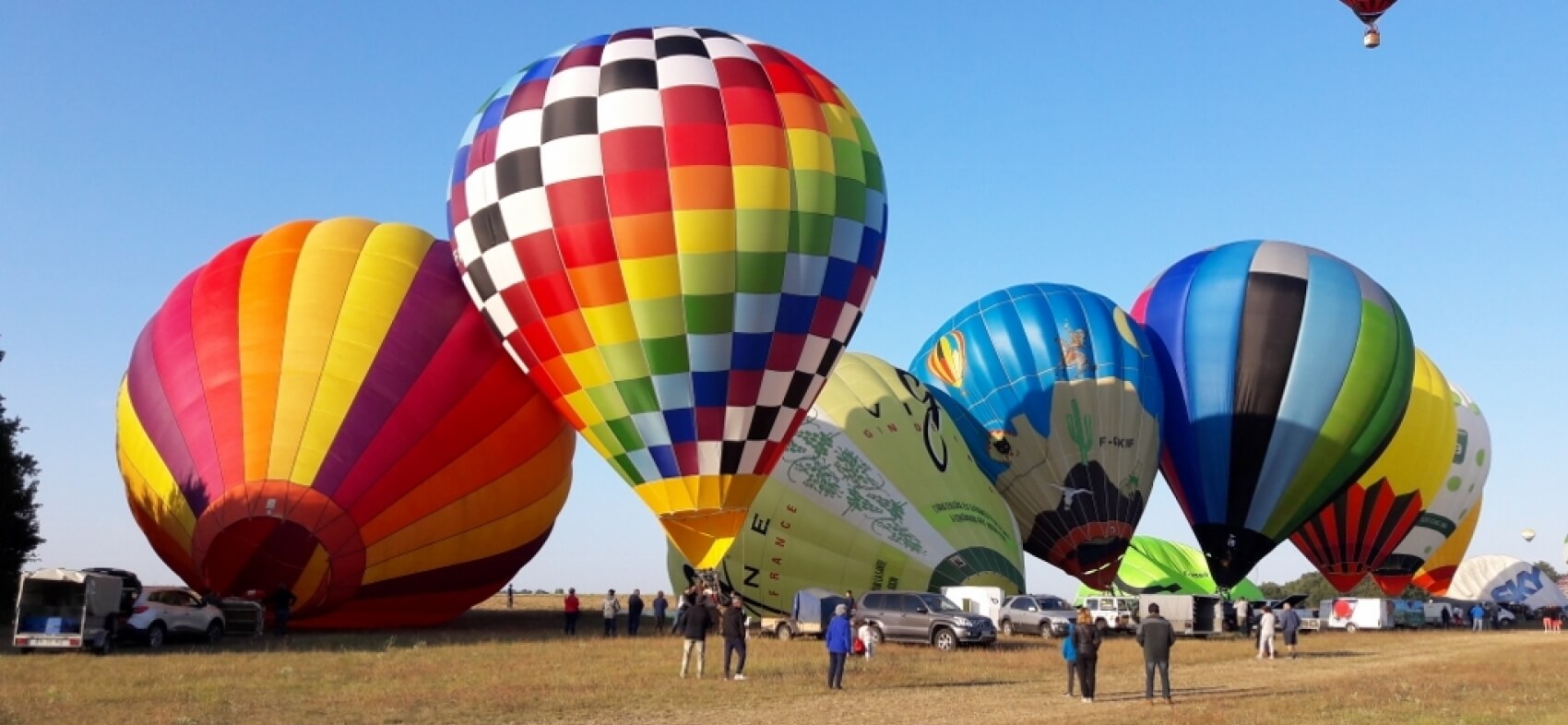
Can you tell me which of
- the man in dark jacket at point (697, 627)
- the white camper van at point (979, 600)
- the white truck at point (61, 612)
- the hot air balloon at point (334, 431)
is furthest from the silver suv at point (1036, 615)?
the white truck at point (61, 612)

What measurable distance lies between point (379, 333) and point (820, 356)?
6.47 meters

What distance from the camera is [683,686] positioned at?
15.9 metres

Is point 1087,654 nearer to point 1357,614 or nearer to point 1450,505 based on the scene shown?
point 1357,614

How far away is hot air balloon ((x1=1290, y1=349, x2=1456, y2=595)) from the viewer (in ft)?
123

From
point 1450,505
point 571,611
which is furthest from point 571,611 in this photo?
point 1450,505

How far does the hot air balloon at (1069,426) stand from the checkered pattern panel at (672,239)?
969cm

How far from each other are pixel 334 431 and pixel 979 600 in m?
10.9

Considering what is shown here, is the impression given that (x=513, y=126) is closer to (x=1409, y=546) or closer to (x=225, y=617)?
(x=225, y=617)

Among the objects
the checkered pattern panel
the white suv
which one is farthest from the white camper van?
the white suv

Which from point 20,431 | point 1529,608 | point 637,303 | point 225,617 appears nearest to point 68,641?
point 225,617

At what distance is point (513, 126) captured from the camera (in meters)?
20.8

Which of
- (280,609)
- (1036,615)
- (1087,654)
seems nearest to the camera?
(1087,654)

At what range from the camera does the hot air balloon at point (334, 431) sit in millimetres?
20688

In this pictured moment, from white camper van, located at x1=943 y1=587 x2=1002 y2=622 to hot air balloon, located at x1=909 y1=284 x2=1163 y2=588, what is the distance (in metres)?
5.52
